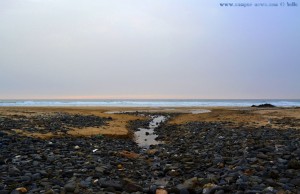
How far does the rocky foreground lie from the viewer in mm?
6574

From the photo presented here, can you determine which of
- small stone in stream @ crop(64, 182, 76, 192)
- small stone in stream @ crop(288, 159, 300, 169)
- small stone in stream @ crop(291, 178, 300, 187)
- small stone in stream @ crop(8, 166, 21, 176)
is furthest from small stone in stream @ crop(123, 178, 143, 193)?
small stone in stream @ crop(288, 159, 300, 169)

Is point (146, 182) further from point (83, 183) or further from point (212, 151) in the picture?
point (212, 151)

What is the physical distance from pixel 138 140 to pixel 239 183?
35.7ft

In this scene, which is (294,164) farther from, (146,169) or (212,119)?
(212,119)

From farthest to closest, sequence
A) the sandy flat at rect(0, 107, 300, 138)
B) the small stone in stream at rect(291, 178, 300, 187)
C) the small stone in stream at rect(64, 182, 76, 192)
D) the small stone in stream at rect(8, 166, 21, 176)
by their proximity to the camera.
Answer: the sandy flat at rect(0, 107, 300, 138) < the small stone in stream at rect(8, 166, 21, 176) < the small stone in stream at rect(291, 178, 300, 187) < the small stone in stream at rect(64, 182, 76, 192)

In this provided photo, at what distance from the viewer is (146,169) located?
9172mm

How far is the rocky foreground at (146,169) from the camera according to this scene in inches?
259

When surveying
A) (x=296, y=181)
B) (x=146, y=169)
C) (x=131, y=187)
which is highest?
(x=296, y=181)

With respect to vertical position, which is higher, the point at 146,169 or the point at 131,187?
the point at 131,187

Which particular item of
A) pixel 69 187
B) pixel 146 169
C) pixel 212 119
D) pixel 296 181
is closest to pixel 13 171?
pixel 69 187

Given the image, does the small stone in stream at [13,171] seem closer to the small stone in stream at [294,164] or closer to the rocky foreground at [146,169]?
the rocky foreground at [146,169]

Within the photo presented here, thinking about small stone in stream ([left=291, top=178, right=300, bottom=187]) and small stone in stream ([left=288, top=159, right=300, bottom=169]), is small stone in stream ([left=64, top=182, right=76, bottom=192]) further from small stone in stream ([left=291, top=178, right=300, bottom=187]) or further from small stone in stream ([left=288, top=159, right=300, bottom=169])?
small stone in stream ([left=288, top=159, right=300, bottom=169])

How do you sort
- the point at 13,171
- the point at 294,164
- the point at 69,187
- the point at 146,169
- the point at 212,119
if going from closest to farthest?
the point at 69,187, the point at 13,171, the point at 294,164, the point at 146,169, the point at 212,119

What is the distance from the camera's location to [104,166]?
29.1ft
